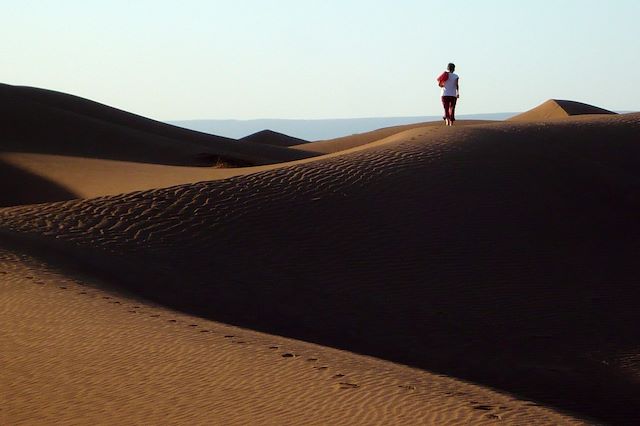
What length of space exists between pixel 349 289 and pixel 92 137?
2163 cm

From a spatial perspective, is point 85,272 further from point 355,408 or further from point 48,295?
point 355,408

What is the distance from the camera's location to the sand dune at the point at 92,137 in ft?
108

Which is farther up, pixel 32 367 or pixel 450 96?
pixel 450 96

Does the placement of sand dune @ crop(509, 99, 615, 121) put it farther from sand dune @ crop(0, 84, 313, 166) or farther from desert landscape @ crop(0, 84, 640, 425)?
desert landscape @ crop(0, 84, 640, 425)

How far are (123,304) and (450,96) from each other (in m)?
10.9

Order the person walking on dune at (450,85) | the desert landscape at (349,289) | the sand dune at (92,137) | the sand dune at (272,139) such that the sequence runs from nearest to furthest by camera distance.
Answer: the desert landscape at (349,289), the person walking on dune at (450,85), the sand dune at (92,137), the sand dune at (272,139)

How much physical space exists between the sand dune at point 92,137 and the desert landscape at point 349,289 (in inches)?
341

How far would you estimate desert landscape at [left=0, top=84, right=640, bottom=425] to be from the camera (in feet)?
27.7

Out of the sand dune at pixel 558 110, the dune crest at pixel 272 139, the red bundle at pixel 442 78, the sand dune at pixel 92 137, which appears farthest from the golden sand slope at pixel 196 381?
the dune crest at pixel 272 139

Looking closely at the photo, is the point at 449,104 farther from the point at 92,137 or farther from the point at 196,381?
the point at 92,137

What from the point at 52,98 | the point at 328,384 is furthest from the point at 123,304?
the point at 52,98

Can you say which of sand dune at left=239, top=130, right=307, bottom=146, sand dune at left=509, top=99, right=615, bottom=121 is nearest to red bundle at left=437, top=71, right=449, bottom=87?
sand dune at left=509, top=99, right=615, bottom=121

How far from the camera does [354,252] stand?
16.1 metres

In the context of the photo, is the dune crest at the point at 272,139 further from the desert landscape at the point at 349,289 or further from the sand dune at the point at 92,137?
the desert landscape at the point at 349,289
